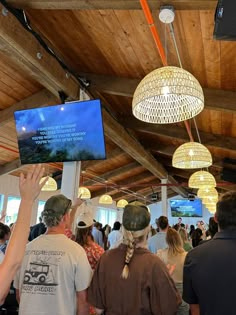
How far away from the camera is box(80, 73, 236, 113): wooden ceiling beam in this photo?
3.82 meters

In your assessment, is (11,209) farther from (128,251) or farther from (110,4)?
(128,251)

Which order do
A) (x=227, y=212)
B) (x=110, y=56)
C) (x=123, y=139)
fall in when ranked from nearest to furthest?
1. (x=227, y=212)
2. (x=110, y=56)
3. (x=123, y=139)

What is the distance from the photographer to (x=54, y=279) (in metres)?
1.77

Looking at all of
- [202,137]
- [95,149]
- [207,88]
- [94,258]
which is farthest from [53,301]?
[202,137]

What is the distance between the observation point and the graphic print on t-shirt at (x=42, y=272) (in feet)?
5.80

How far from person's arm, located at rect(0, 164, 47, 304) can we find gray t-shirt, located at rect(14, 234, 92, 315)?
0.89 meters

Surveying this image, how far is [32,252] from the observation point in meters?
1.85

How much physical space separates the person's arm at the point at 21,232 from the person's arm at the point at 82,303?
38.3 inches

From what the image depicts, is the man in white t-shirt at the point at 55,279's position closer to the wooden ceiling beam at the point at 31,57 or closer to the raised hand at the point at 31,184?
the raised hand at the point at 31,184

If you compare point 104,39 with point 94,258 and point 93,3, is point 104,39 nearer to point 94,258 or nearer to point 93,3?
point 93,3

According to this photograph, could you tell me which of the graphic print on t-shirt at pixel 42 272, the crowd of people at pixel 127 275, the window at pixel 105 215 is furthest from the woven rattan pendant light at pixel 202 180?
the window at pixel 105 215

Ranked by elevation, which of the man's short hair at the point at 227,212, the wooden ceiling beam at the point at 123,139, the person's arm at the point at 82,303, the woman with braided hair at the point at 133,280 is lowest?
Result: the person's arm at the point at 82,303

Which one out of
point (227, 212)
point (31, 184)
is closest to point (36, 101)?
point (227, 212)

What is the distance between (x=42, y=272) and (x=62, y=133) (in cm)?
190
